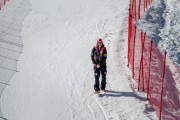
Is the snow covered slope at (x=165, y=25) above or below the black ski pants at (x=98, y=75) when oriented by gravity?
above

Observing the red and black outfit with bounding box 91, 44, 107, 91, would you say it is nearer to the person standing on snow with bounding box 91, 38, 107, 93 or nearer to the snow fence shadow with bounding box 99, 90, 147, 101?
the person standing on snow with bounding box 91, 38, 107, 93

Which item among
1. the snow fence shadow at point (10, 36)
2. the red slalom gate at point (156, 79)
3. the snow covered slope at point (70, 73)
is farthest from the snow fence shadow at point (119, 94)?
the snow fence shadow at point (10, 36)

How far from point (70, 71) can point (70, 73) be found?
0.53 feet

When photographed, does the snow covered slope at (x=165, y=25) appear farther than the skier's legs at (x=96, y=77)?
Yes

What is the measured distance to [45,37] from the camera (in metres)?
18.3

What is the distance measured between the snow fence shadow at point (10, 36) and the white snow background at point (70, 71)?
191 millimetres

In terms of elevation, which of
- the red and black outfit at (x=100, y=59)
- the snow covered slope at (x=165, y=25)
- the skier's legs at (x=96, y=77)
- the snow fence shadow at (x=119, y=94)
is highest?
the snow covered slope at (x=165, y=25)

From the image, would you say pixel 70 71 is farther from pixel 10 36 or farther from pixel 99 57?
pixel 10 36

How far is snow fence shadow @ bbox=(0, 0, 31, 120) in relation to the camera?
14.5 metres

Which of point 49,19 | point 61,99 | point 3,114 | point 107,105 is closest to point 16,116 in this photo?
point 3,114

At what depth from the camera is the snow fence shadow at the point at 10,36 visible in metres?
14.5

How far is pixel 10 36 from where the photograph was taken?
18.1 meters

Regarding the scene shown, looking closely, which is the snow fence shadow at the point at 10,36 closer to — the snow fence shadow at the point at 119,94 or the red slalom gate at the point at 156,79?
the snow fence shadow at the point at 119,94

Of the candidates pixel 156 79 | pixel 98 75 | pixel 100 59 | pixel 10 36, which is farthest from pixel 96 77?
pixel 10 36
